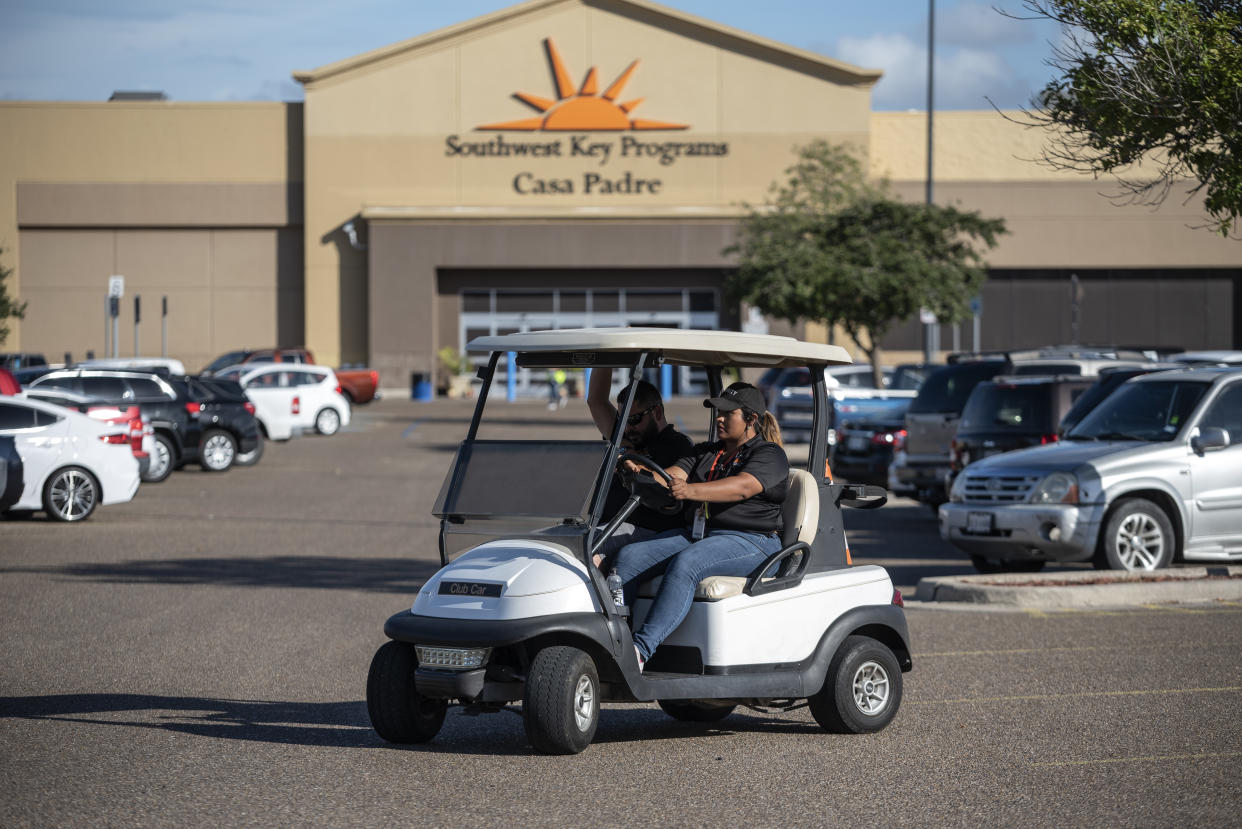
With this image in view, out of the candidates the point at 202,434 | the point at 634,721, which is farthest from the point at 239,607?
the point at 202,434

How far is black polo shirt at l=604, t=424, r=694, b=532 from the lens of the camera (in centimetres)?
784

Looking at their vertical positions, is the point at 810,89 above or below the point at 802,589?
above

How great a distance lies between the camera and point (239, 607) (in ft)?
41.5

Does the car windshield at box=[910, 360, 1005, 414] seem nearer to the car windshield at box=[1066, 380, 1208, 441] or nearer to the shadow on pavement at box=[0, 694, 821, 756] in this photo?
the car windshield at box=[1066, 380, 1208, 441]

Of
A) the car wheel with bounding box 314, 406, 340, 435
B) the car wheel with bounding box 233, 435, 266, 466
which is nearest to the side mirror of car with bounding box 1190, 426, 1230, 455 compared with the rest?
the car wheel with bounding box 233, 435, 266, 466

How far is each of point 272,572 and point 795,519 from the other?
27.7ft

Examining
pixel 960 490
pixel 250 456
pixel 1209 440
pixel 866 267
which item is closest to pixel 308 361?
pixel 250 456

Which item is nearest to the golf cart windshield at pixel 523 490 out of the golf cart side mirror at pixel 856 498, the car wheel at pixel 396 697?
the car wheel at pixel 396 697

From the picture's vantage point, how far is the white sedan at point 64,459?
18859mm

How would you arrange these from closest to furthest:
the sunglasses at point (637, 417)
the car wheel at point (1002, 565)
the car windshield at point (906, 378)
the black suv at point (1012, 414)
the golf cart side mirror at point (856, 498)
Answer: the sunglasses at point (637, 417)
the golf cart side mirror at point (856, 498)
the car wheel at point (1002, 565)
the black suv at point (1012, 414)
the car windshield at point (906, 378)

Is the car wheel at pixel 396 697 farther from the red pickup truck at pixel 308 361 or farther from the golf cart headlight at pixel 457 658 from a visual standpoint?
the red pickup truck at pixel 308 361

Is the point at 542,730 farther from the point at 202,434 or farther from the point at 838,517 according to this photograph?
the point at 202,434

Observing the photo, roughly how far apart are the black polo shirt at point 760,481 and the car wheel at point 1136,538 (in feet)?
22.6

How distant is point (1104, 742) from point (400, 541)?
11.6 metres
